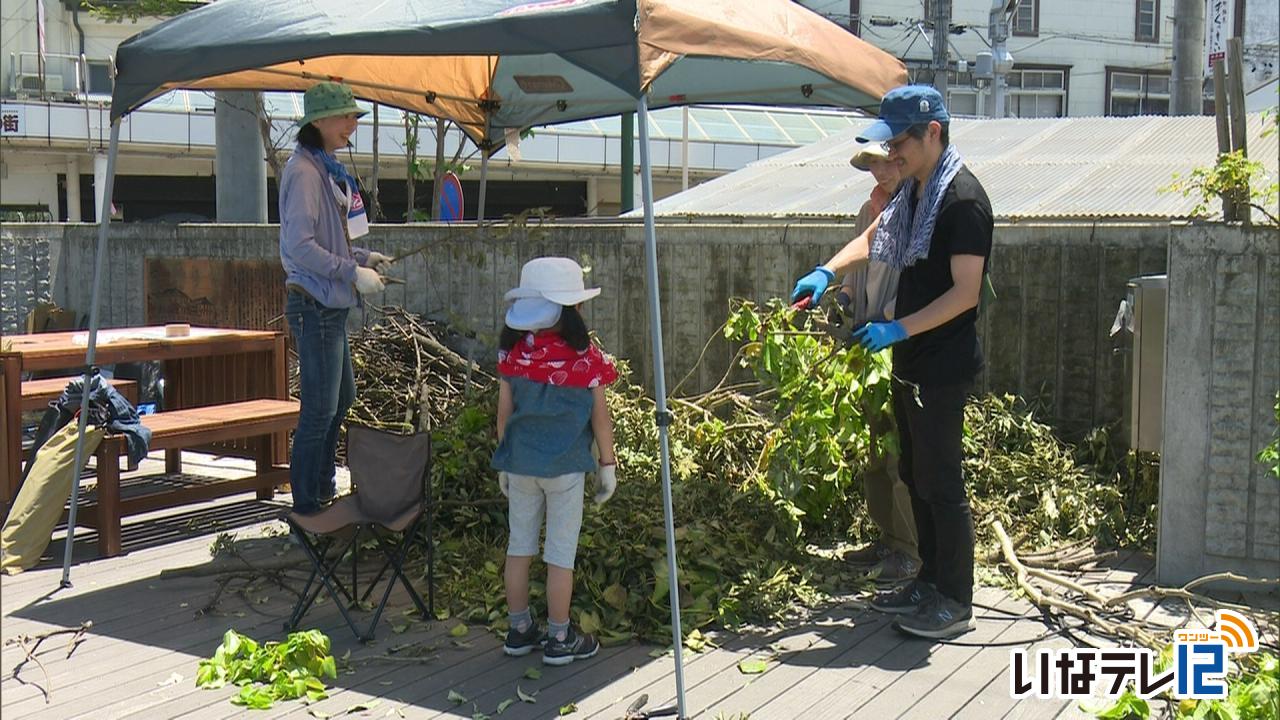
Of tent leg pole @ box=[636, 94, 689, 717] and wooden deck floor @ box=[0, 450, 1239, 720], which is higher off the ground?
tent leg pole @ box=[636, 94, 689, 717]

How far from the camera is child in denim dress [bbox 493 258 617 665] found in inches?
181

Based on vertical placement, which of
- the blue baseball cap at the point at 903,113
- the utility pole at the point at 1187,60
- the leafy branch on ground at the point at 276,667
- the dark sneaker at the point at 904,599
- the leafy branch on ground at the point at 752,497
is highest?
the utility pole at the point at 1187,60

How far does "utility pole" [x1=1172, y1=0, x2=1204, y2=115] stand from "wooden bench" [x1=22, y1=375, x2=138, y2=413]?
1198 centimetres

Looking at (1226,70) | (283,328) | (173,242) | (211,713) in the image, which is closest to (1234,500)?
(1226,70)

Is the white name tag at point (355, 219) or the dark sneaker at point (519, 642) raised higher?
the white name tag at point (355, 219)

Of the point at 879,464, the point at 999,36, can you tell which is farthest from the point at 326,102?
the point at 999,36

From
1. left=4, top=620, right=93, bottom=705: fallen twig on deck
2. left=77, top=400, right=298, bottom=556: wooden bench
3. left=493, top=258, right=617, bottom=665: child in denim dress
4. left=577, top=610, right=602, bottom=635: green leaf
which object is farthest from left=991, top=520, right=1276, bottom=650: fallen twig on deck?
left=77, top=400, right=298, bottom=556: wooden bench

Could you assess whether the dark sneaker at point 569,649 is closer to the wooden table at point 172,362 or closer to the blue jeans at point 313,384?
the blue jeans at point 313,384

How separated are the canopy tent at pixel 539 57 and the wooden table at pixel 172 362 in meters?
0.89

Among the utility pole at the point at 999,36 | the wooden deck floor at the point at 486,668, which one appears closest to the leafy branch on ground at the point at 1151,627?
the wooden deck floor at the point at 486,668

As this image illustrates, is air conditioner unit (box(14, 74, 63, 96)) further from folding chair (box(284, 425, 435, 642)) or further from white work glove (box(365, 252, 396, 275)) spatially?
folding chair (box(284, 425, 435, 642))

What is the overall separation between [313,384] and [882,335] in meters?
2.83

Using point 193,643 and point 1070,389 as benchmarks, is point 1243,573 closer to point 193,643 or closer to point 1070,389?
point 1070,389

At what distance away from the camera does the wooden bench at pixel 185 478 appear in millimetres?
6379
